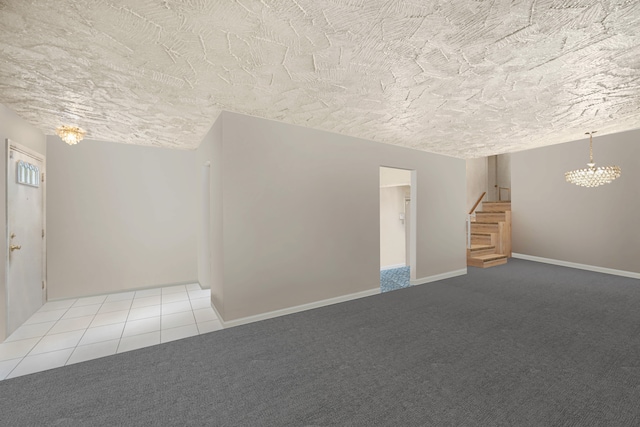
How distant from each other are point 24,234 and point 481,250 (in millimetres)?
8824

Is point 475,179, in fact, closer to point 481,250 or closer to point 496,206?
point 496,206

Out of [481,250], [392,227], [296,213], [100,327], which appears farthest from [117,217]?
[481,250]

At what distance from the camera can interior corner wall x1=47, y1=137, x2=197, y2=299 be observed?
13.1 ft

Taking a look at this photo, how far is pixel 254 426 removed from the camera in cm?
163

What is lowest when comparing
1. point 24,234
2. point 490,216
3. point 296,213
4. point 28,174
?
point 24,234

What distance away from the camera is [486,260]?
621 cm

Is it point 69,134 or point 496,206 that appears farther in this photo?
point 496,206

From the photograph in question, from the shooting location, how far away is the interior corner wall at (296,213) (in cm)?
309

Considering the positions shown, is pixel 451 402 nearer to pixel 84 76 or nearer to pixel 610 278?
pixel 84 76

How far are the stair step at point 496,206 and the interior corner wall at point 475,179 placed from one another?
0.54 metres

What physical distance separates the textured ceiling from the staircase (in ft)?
12.5

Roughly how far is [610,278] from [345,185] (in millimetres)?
5733

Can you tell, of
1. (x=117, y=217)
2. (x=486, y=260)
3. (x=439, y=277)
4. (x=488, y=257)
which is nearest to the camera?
(x=117, y=217)

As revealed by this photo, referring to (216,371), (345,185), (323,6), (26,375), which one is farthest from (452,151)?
(26,375)
